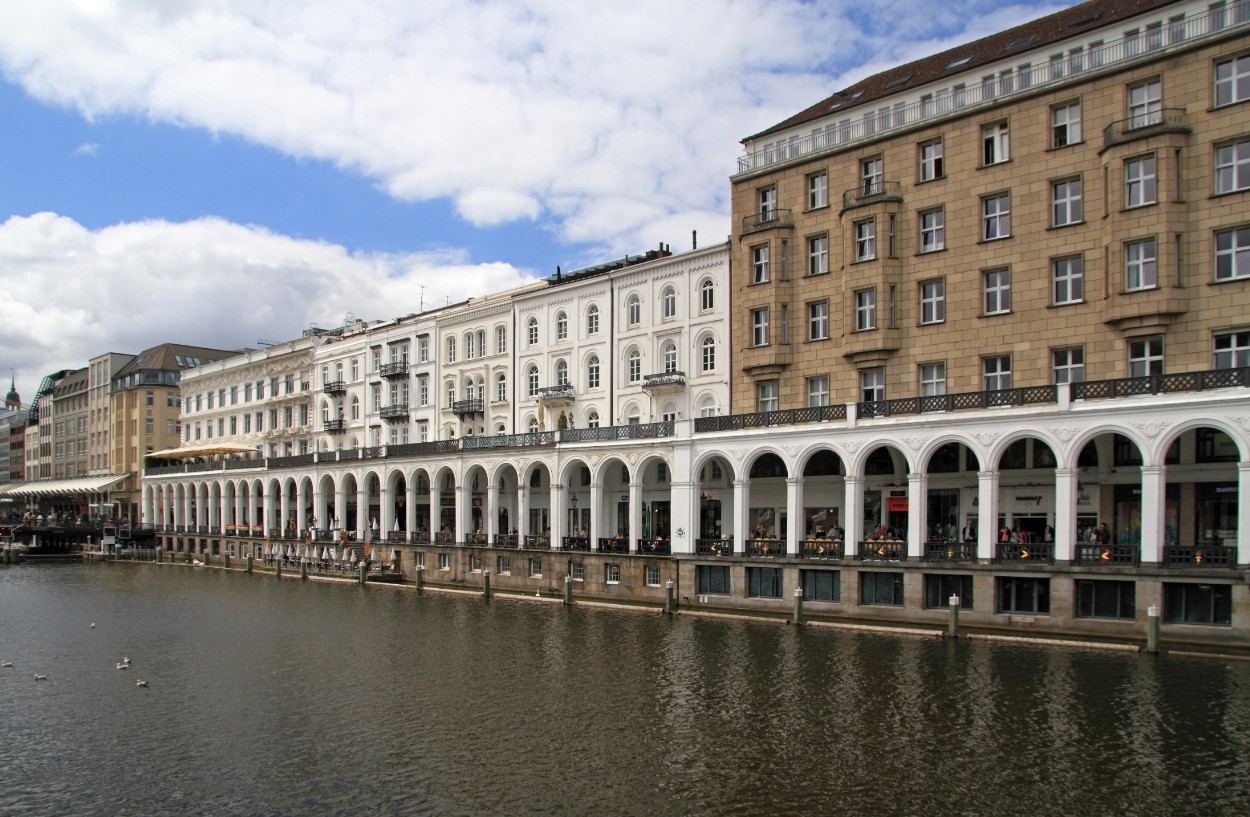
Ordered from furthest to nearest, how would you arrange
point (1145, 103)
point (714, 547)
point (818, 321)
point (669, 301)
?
point (669, 301) < point (818, 321) < point (714, 547) < point (1145, 103)

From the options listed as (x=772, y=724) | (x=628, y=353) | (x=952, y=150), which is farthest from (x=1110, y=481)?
(x=628, y=353)

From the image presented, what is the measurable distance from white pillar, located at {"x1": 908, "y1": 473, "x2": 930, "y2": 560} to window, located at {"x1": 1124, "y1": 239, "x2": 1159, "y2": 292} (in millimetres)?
10958

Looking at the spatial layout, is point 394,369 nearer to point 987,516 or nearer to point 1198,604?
point 987,516

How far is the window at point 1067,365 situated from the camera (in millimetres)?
40594

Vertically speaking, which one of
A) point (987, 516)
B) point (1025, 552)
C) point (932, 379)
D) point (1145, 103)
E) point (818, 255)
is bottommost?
point (1025, 552)

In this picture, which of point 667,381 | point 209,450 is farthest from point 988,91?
point 209,450

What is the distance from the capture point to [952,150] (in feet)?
146

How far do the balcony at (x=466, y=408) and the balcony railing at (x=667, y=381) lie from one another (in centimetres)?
1679

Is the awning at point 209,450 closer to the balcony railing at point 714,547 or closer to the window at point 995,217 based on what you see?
the balcony railing at point 714,547

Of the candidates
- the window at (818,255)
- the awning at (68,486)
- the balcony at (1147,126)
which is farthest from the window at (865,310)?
the awning at (68,486)

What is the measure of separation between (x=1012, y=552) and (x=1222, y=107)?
1849 cm

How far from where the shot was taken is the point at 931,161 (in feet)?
150

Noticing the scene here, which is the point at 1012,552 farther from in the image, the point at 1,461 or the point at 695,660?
the point at 1,461

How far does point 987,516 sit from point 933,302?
1140 centimetres
